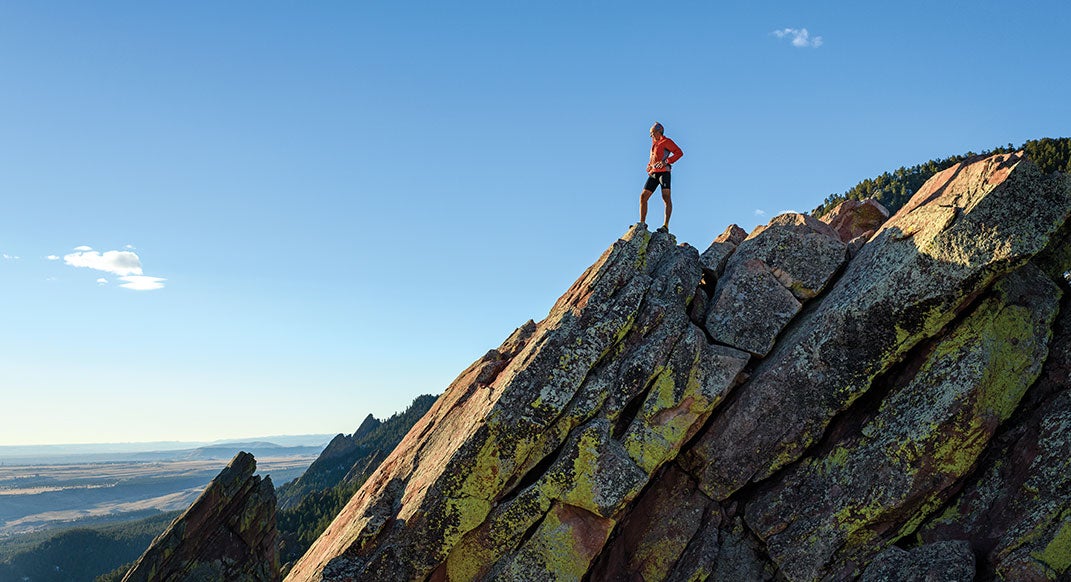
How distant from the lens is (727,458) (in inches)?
979

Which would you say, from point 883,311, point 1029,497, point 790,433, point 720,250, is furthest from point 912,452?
point 720,250

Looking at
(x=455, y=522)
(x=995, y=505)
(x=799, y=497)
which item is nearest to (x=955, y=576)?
(x=995, y=505)

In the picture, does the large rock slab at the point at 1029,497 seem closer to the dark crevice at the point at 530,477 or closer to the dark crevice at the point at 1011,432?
the dark crevice at the point at 1011,432

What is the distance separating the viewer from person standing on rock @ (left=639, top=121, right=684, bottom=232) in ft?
103

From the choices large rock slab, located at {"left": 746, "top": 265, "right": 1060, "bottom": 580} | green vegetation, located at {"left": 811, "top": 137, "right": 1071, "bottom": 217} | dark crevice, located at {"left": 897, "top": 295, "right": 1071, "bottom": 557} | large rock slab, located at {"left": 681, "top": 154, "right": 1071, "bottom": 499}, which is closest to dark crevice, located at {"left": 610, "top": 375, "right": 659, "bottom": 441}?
large rock slab, located at {"left": 681, "top": 154, "right": 1071, "bottom": 499}

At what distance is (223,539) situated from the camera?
38.9 meters

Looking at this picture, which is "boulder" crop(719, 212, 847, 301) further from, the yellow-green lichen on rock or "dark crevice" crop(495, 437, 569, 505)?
the yellow-green lichen on rock

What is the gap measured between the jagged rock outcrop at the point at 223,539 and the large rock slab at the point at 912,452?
3075 centimetres

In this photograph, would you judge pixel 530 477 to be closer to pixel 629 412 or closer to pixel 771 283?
pixel 629 412

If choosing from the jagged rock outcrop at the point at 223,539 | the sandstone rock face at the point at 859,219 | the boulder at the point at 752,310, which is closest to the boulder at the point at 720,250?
the boulder at the point at 752,310

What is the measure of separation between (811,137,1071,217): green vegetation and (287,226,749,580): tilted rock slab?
4173 cm

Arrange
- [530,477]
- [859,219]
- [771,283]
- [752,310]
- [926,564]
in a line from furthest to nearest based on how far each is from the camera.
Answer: [859,219] → [771,283] → [752,310] → [530,477] → [926,564]

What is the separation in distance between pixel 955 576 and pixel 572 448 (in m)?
13.2

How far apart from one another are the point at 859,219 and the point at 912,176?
266ft
